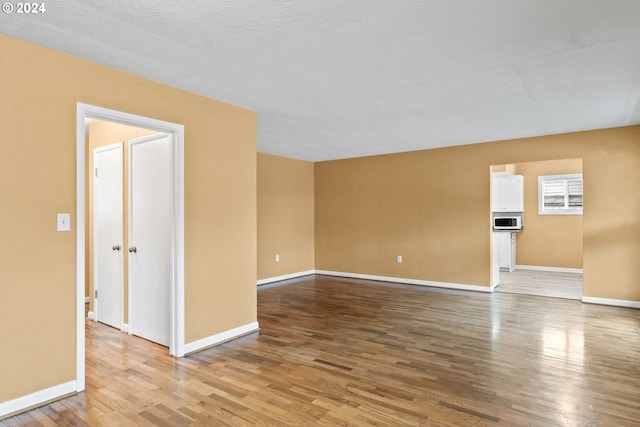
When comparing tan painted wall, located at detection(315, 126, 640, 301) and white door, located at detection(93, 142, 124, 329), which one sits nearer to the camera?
white door, located at detection(93, 142, 124, 329)

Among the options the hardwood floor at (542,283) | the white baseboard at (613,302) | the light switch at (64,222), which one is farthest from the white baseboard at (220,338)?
the white baseboard at (613,302)

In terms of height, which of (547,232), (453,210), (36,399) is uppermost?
(453,210)

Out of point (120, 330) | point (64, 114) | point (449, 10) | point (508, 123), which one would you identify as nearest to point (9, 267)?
point (64, 114)

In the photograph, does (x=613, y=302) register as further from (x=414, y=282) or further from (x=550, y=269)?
(x=550, y=269)

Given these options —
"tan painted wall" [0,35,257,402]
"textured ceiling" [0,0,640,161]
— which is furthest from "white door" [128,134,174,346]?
"textured ceiling" [0,0,640,161]

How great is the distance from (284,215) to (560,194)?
246 inches

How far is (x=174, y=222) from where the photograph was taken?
10.9 ft

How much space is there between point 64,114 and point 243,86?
4.61ft

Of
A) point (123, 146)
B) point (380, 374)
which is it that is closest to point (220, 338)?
point (380, 374)

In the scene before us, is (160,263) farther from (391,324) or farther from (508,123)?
(508,123)

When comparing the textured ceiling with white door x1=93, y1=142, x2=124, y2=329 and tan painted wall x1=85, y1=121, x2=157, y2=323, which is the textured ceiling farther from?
white door x1=93, y1=142, x2=124, y2=329

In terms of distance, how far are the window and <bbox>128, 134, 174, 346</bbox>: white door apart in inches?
320

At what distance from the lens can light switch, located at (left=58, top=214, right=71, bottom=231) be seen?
255 centimetres

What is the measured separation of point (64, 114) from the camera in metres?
2.57
